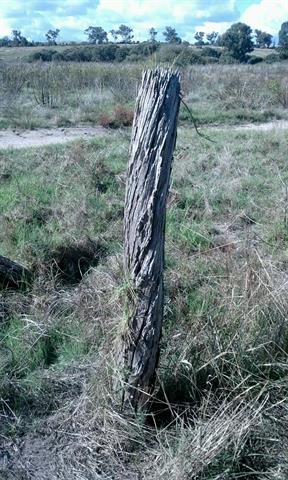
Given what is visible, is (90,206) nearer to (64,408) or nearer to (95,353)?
(95,353)

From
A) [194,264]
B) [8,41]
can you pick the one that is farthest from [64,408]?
[8,41]

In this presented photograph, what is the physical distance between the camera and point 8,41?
5616 centimetres

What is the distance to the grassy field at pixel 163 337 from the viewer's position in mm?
2941

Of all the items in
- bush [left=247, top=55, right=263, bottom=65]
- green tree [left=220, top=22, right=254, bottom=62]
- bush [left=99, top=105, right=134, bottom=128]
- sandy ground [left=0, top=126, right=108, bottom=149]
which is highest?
green tree [left=220, top=22, right=254, bottom=62]

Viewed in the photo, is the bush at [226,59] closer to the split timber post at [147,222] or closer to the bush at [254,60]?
the bush at [254,60]

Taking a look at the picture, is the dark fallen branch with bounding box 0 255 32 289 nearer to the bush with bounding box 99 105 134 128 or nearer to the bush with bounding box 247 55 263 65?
the bush with bounding box 99 105 134 128

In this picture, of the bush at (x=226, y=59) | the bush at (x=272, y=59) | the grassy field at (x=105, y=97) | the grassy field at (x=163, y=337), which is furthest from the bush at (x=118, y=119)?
the bush at (x=272, y=59)

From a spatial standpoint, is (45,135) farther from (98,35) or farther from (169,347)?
(98,35)

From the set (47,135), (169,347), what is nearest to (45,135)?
(47,135)

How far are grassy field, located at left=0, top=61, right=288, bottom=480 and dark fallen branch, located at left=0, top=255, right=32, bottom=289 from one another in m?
0.09

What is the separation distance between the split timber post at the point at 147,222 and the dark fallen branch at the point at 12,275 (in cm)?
192

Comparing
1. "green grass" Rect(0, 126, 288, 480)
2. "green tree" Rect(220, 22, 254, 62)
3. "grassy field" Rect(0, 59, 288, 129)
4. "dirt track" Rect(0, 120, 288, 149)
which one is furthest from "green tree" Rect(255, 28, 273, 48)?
"green grass" Rect(0, 126, 288, 480)

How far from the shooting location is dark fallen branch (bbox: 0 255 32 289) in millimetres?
4695

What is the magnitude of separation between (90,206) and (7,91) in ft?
34.5
